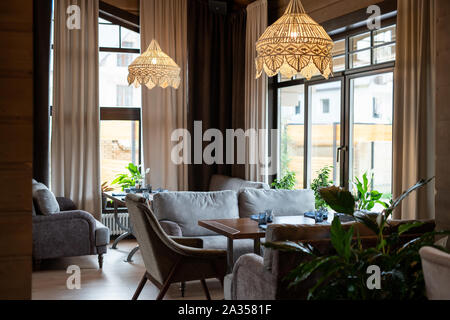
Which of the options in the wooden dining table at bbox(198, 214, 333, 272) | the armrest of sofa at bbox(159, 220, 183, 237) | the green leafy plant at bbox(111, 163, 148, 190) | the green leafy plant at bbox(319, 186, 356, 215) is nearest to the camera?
the green leafy plant at bbox(319, 186, 356, 215)

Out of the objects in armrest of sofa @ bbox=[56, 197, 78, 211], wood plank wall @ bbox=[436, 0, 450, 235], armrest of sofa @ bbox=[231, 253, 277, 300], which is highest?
wood plank wall @ bbox=[436, 0, 450, 235]

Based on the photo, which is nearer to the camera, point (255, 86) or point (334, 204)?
point (334, 204)

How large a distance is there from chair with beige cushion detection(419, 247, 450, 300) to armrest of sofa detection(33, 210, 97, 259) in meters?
3.91

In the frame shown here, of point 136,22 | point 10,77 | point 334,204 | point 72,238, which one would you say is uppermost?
point 136,22

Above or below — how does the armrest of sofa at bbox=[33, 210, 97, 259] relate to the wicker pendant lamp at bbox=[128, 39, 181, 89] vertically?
below

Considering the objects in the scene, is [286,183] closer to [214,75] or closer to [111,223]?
[214,75]

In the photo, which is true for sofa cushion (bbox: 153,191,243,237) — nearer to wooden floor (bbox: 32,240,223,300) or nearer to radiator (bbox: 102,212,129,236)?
wooden floor (bbox: 32,240,223,300)

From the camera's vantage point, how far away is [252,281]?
3.17 m

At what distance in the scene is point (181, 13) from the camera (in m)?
7.37

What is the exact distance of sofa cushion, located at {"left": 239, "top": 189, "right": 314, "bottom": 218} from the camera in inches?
212
